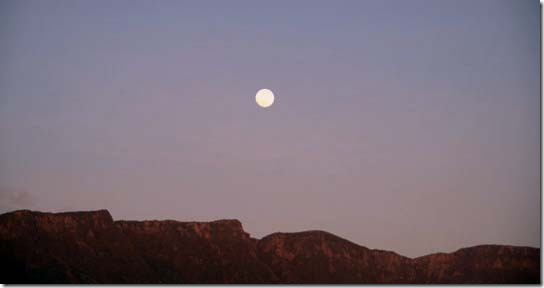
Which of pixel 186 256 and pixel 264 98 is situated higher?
pixel 264 98

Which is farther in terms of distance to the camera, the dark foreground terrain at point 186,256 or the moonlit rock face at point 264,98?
the dark foreground terrain at point 186,256

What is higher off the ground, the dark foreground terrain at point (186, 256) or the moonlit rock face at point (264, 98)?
the moonlit rock face at point (264, 98)

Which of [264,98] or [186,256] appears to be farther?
[186,256]

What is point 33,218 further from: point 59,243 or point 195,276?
point 195,276

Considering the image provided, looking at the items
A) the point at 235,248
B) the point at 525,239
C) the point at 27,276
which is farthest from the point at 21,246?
the point at 525,239
